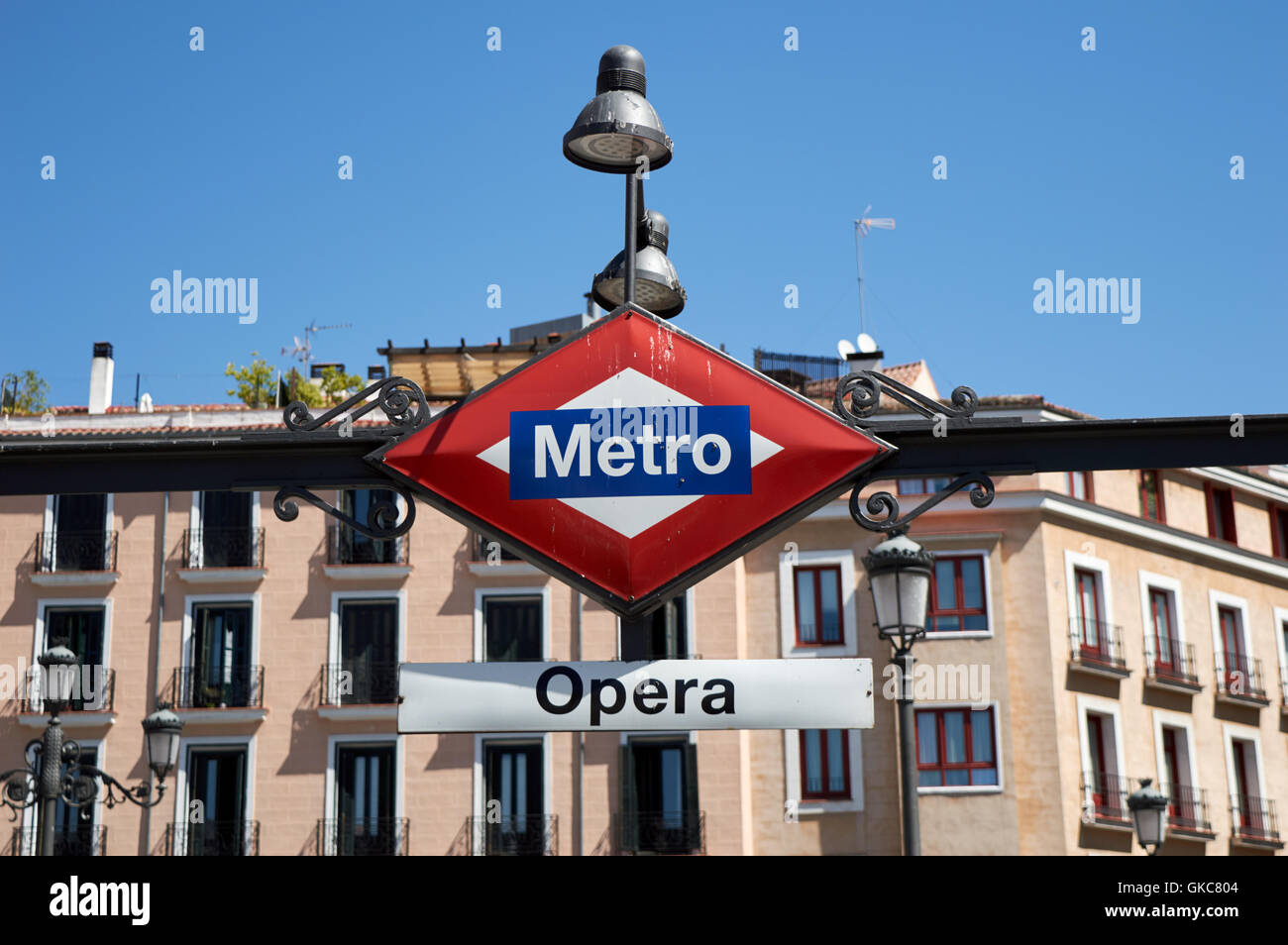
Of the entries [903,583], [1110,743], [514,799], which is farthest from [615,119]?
[1110,743]

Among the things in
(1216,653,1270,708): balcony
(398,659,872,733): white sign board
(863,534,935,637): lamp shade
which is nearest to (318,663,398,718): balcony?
(1216,653,1270,708): balcony

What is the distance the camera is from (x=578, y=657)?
120 ft

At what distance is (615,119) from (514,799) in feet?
108

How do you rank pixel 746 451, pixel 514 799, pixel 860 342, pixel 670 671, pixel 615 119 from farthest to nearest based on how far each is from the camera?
pixel 860 342
pixel 514 799
pixel 615 119
pixel 746 451
pixel 670 671

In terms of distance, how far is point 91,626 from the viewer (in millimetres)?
39344

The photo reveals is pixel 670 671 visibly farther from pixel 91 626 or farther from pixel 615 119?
pixel 91 626

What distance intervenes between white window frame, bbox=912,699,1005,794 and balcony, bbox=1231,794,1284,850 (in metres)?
7.22

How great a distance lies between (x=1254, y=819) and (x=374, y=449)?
40.5 meters

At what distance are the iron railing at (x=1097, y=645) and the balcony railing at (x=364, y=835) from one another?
53.1ft

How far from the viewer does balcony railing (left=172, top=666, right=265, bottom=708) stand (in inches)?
1507

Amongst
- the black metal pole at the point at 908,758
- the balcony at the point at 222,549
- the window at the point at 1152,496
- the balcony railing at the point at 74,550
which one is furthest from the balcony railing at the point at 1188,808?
the black metal pole at the point at 908,758

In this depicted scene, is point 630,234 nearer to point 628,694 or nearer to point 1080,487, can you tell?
point 628,694

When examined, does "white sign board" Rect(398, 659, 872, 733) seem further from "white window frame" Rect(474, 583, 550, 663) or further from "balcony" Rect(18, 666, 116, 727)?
"balcony" Rect(18, 666, 116, 727)

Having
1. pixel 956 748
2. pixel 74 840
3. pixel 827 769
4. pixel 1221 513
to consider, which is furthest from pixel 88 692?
pixel 1221 513
